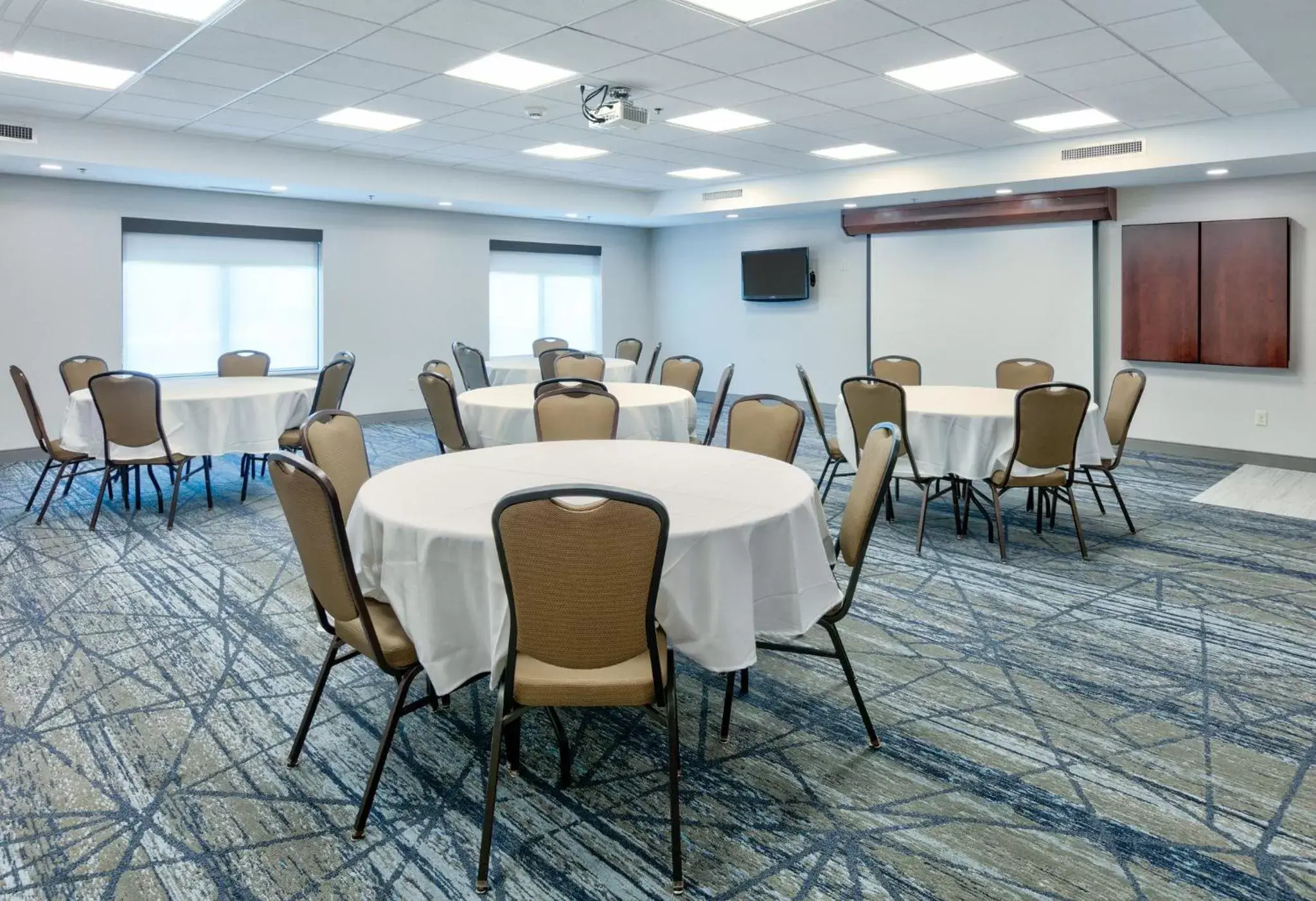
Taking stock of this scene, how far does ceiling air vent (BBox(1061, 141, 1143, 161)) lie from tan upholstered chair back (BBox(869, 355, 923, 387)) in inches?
99.4

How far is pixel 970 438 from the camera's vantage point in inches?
190

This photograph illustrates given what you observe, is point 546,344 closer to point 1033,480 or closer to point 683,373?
point 683,373

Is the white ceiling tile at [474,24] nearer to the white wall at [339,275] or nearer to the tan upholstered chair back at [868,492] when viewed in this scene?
the tan upholstered chair back at [868,492]

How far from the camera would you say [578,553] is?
190 centimetres

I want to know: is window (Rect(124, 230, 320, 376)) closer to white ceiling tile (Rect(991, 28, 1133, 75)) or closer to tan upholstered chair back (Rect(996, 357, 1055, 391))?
tan upholstered chair back (Rect(996, 357, 1055, 391))

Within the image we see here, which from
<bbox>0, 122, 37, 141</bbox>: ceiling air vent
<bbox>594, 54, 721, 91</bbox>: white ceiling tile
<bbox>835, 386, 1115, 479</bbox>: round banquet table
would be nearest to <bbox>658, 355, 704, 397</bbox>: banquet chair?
<bbox>835, 386, 1115, 479</bbox>: round banquet table

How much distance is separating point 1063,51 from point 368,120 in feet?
16.7

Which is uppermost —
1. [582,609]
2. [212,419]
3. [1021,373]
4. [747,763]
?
[1021,373]

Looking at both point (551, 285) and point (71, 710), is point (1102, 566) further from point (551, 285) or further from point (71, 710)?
point (551, 285)

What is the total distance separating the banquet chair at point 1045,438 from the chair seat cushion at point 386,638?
3.42 metres

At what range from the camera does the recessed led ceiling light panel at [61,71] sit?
5.29m

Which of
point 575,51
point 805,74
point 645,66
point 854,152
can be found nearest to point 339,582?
point 575,51

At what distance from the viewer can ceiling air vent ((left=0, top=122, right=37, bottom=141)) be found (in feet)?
21.7

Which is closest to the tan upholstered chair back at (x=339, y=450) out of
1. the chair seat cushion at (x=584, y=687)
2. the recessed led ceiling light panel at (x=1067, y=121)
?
the chair seat cushion at (x=584, y=687)
